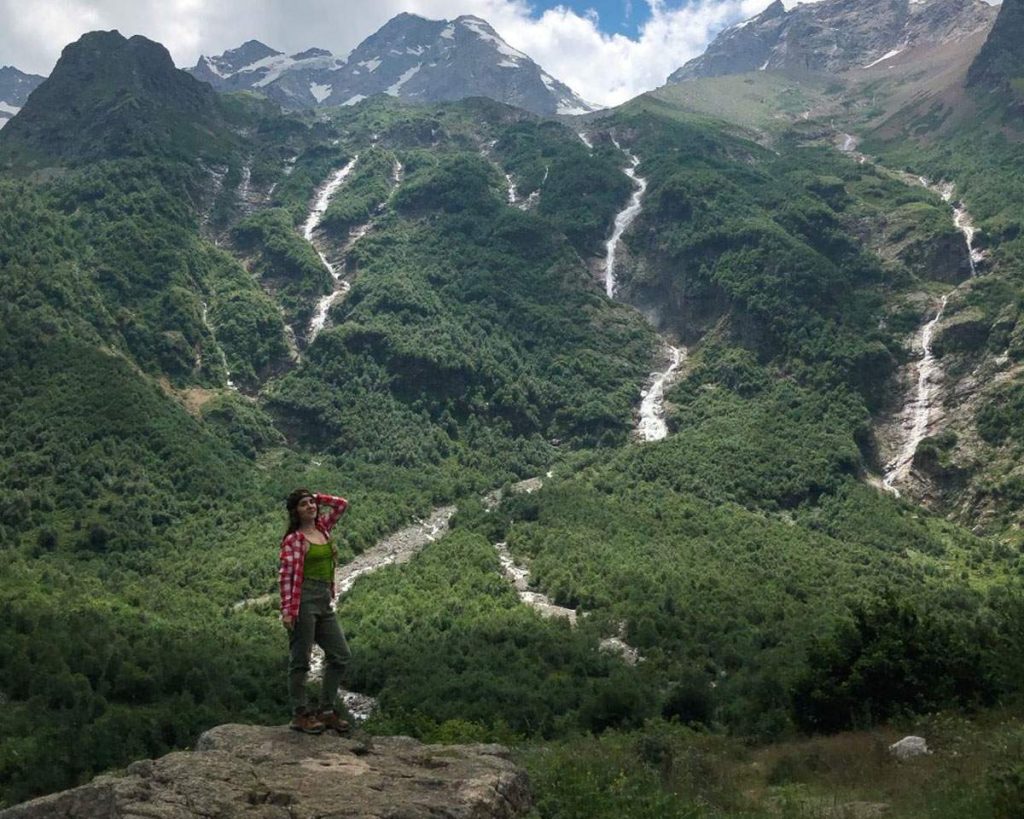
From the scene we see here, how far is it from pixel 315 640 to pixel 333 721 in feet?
5.39

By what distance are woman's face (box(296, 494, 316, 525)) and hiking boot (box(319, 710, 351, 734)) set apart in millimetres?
3637

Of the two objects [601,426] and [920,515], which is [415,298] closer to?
[601,426]

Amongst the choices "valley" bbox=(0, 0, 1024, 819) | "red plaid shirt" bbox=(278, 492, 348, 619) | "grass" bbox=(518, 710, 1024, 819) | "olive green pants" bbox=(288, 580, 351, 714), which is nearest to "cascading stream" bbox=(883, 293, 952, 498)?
"valley" bbox=(0, 0, 1024, 819)

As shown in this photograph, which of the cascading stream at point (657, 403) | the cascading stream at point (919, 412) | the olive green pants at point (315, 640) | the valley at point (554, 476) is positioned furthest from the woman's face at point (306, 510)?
the cascading stream at point (657, 403)

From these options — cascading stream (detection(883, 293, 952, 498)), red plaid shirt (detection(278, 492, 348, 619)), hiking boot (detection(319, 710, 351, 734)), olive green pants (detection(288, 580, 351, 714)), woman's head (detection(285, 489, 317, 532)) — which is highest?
cascading stream (detection(883, 293, 952, 498))

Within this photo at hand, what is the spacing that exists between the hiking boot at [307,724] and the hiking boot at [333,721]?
172mm

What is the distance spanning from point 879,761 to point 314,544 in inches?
513

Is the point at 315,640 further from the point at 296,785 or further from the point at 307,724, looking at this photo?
the point at 296,785

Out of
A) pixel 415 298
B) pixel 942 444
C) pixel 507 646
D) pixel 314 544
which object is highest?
pixel 415 298

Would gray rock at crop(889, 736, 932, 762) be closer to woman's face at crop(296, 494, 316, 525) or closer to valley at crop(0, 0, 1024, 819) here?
valley at crop(0, 0, 1024, 819)

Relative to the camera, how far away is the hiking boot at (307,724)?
16.2 m

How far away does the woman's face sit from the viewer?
52.0 feet

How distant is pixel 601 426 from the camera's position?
148000mm

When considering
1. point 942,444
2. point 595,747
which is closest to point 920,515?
point 942,444
